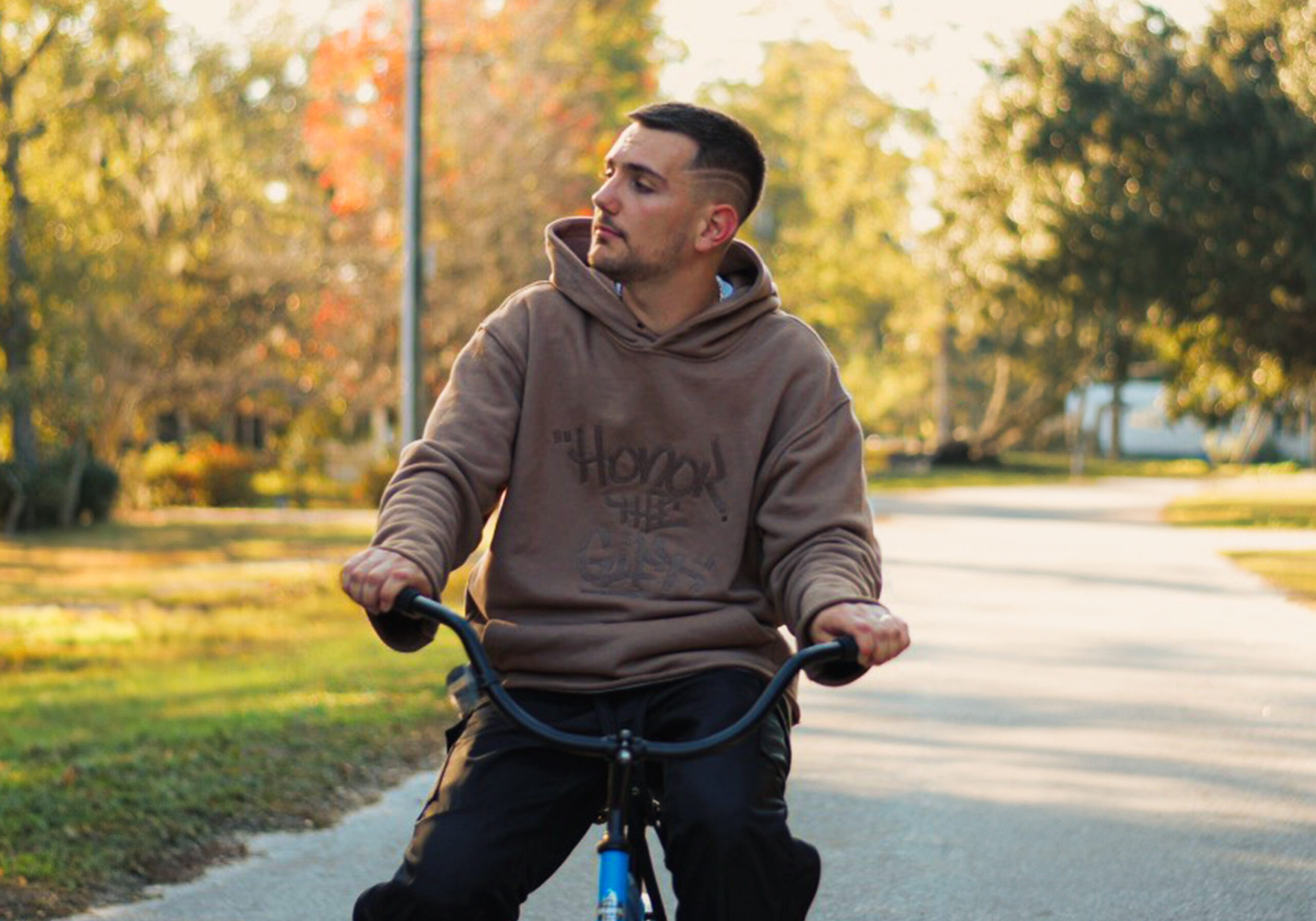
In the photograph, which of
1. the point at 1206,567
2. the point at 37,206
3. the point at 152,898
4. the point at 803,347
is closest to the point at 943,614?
the point at 1206,567

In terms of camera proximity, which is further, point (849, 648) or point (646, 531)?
point (646, 531)

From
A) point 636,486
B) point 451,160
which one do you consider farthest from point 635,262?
point 451,160

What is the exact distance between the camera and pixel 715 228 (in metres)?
4.12

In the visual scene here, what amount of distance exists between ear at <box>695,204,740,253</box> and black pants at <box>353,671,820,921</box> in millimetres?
880

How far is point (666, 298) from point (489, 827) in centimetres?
112

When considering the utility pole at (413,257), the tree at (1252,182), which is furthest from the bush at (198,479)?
the utility pole at (413,257)

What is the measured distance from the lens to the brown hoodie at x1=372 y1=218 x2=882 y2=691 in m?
3.82

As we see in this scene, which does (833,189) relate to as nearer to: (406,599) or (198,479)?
(198,479)

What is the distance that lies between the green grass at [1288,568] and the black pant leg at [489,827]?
1396cm

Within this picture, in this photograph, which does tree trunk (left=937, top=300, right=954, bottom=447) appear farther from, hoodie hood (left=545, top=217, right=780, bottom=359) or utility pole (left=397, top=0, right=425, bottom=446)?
hoodie hood (left=545, top=217, right=780, bottom=359)

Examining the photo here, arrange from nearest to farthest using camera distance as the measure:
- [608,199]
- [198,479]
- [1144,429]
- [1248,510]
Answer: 1. [608,199]
2. [1248,510]
3. [198,479]
4. [1144,429]

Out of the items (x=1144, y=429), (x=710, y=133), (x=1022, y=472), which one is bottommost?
(x=1144, y=429)

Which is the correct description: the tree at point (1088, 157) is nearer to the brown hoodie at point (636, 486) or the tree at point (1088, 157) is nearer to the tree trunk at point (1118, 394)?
the tree trunk at point (1118, 394)

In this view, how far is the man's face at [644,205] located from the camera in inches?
159
